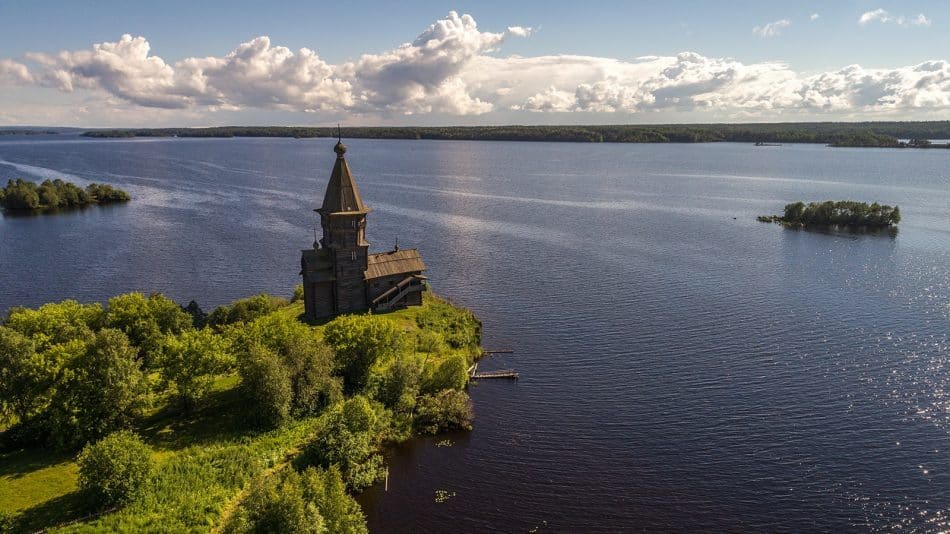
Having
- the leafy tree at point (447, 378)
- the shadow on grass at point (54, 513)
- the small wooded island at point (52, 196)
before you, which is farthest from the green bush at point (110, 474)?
the small wooded island at point (52, 196)

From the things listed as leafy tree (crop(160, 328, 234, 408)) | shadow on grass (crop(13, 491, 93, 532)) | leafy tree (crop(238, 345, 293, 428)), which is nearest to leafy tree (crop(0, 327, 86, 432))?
leafy tree (crop(160, 328, 234, 408))

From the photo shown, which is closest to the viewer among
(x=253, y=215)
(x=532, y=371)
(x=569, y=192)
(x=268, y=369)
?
(x=268, y=369)

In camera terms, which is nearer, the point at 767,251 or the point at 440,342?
the point at 440,342

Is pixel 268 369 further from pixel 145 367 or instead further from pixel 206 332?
pixel 145 367

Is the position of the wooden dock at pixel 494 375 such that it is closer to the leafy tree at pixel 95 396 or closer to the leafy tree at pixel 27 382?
the leafy tree at pixel 95 396

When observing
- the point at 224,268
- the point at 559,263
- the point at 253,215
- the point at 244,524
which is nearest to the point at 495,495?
the point at 244,524

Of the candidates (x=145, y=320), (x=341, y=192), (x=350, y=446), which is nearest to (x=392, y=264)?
(x=341, y=192)
